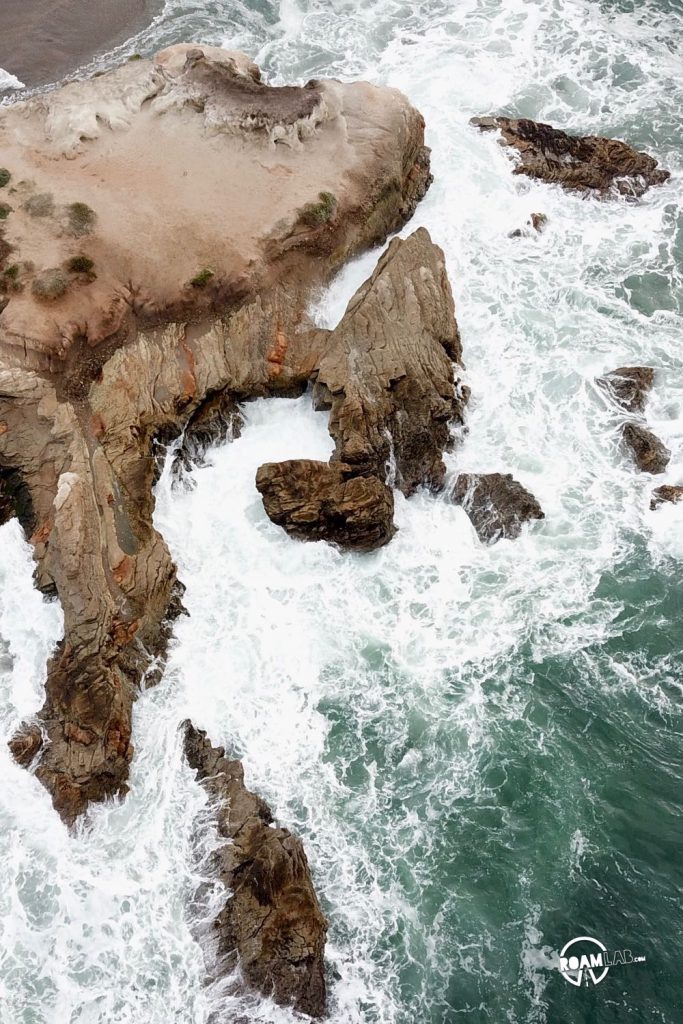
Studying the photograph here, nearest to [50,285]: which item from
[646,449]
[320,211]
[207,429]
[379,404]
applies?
[207,429]

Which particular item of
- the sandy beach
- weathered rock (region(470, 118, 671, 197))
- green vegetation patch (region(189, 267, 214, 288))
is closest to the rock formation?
green vegetation patch (region(189, 267, 214, 288))

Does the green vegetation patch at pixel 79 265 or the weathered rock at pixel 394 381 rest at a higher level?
the green vegetation patch at pixel 79 265

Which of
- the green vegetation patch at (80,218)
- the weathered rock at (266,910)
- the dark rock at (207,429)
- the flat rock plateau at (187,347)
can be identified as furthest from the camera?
the green vegetation patch at (80,218)

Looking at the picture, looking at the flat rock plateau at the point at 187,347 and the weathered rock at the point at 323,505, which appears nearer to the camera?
the flat rock plateau at the point at 187,347

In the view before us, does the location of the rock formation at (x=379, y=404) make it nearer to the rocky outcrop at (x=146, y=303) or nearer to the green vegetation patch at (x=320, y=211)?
the rocky outcrop at (x=146, y=303)

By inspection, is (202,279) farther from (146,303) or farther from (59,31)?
(59,31)

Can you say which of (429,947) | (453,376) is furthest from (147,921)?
(453,376)

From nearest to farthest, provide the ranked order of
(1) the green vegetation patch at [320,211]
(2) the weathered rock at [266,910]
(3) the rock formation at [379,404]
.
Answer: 1. (2) the weathered rock at [266,910]
2. (3) the rock formation at [379,404]
3. (1) the green vegetation patch at [320,211]

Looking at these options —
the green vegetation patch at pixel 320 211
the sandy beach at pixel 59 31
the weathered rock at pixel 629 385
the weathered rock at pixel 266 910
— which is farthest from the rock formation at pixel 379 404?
the sandy beach at pixel 59 31

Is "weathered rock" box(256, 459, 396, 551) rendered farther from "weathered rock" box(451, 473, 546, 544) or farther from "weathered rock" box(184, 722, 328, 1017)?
"weathered rock" box(184, 722, 328, 1017)
